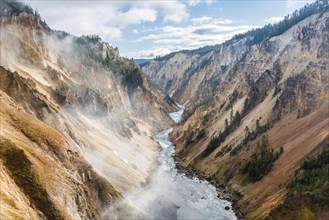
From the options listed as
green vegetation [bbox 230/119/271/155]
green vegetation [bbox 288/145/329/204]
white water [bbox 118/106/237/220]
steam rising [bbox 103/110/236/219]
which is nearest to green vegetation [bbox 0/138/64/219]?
steam rising [bbox 103/110/236/219]

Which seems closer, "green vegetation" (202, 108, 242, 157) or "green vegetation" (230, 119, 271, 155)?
"green vegetation" (230, 119, 271, 155)

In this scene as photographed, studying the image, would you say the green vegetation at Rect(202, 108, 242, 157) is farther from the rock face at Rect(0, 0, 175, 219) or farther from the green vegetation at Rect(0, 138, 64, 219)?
the green vegetation at Rect(0, 138, 64, 219)

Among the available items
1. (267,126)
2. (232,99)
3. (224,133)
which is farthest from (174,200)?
(232,99)

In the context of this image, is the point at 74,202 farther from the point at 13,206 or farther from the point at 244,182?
the point at 244,182

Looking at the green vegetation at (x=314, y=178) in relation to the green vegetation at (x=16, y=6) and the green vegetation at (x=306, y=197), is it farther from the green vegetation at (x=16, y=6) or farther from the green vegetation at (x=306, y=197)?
the green vegetation at (x=16, y=6)

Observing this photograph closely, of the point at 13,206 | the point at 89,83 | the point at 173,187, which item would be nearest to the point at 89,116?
the point at 173,187
